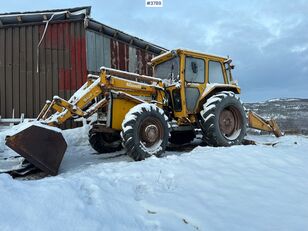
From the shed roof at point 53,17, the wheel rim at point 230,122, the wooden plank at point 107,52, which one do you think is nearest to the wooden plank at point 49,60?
the shed roof at point 53,17

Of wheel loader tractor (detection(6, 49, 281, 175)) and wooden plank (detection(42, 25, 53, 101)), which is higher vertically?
wooden plank (detection(42, 25, 53, 101))

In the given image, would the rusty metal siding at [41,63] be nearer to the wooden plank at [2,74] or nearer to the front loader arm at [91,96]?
the wooden plank at [2,74]

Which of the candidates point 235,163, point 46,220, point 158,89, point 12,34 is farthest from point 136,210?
point 12,34

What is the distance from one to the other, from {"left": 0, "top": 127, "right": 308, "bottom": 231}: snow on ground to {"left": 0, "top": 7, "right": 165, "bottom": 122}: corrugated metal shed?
790 centimetres

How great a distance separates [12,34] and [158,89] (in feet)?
23.2

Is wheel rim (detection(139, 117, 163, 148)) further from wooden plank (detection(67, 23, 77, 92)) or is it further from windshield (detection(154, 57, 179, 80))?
wooden plank (detection(67, 23, 77, 92))

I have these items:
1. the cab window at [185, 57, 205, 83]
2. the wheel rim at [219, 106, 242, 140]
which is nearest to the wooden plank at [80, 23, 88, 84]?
the cab window at [185, 57, 205, 83]

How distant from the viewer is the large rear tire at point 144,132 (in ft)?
20.3

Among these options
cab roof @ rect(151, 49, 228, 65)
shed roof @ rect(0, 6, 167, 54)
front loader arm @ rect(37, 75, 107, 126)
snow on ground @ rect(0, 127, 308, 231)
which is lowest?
snow on ground @ rect(0, 127, 308, 231)

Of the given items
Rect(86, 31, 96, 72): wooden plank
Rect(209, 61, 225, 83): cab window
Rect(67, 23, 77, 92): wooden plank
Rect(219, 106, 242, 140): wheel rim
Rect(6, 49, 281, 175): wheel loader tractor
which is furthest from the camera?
Rect(86, 31, 96, 72): wooden plank

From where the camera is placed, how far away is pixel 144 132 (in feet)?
21.5

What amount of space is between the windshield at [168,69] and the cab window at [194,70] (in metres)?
0.24

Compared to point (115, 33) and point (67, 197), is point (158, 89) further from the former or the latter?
point (115, 33)

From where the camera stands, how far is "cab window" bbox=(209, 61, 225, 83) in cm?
860
